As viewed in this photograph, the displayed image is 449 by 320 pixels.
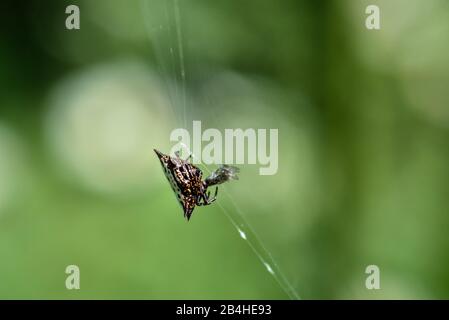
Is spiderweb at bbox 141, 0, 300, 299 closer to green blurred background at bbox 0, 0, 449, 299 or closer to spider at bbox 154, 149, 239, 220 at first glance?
green blurred background at bbox 0, 0, 449, 299

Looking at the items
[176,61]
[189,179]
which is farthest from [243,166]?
[189,179]

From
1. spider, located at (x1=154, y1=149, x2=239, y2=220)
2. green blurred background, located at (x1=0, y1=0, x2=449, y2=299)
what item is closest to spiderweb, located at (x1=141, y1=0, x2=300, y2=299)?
green blurred background, located at (x1=0, y1=0, x2=449, y2=299)

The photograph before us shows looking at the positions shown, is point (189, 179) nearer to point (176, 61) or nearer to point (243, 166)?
point (243, 166)

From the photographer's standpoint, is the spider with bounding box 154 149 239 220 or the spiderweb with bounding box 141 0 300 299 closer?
the spider with bounding box 154 149 239 220

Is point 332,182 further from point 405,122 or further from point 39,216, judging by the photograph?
point 39,216

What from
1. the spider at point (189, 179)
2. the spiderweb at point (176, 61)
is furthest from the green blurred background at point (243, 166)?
the spider at point (189, 179)
